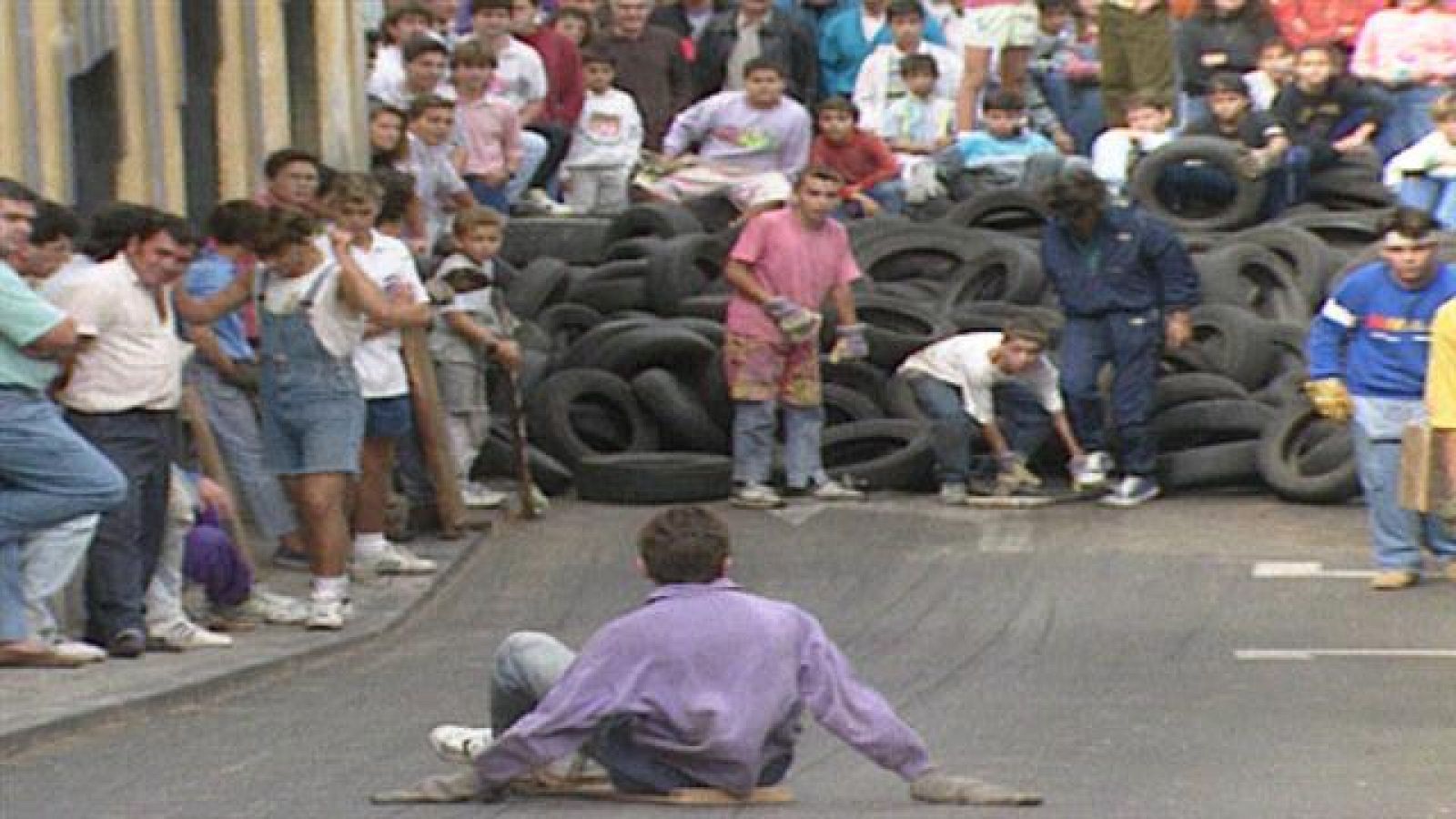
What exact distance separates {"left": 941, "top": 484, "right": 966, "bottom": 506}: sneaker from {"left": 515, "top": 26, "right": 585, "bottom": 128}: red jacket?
561 centimetres

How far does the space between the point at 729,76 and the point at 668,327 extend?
496cm

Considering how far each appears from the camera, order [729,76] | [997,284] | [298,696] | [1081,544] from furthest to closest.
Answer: [729,76] < [997,284] < [1081,544] < [298,696]

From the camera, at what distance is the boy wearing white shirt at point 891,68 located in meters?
25.3

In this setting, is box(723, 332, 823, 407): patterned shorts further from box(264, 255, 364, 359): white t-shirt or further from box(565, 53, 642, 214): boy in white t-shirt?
box(565, 53, 642, 214): boy in white t-shirt

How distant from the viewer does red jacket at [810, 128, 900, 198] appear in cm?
2391

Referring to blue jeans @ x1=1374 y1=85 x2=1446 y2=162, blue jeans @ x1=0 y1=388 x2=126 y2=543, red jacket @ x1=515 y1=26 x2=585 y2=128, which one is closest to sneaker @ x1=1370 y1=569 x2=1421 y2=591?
blue jeans @ x1=0 y1=388 x2=126 y2=543

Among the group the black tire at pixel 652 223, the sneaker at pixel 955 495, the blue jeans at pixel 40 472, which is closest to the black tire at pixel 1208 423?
the sneaker at pixel 955 495

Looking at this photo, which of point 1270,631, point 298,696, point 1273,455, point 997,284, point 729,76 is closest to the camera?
point 298,696

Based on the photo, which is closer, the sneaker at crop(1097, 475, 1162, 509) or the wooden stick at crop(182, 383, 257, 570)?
the wooden stick at crop(182, 383, 257, 570)

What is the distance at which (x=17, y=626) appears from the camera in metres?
14.4

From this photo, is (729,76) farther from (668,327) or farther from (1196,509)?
(1196,509)

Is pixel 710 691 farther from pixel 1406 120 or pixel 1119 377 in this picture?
pixel 1406 120

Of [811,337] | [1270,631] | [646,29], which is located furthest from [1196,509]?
[646,29]

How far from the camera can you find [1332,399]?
56.9 ft
